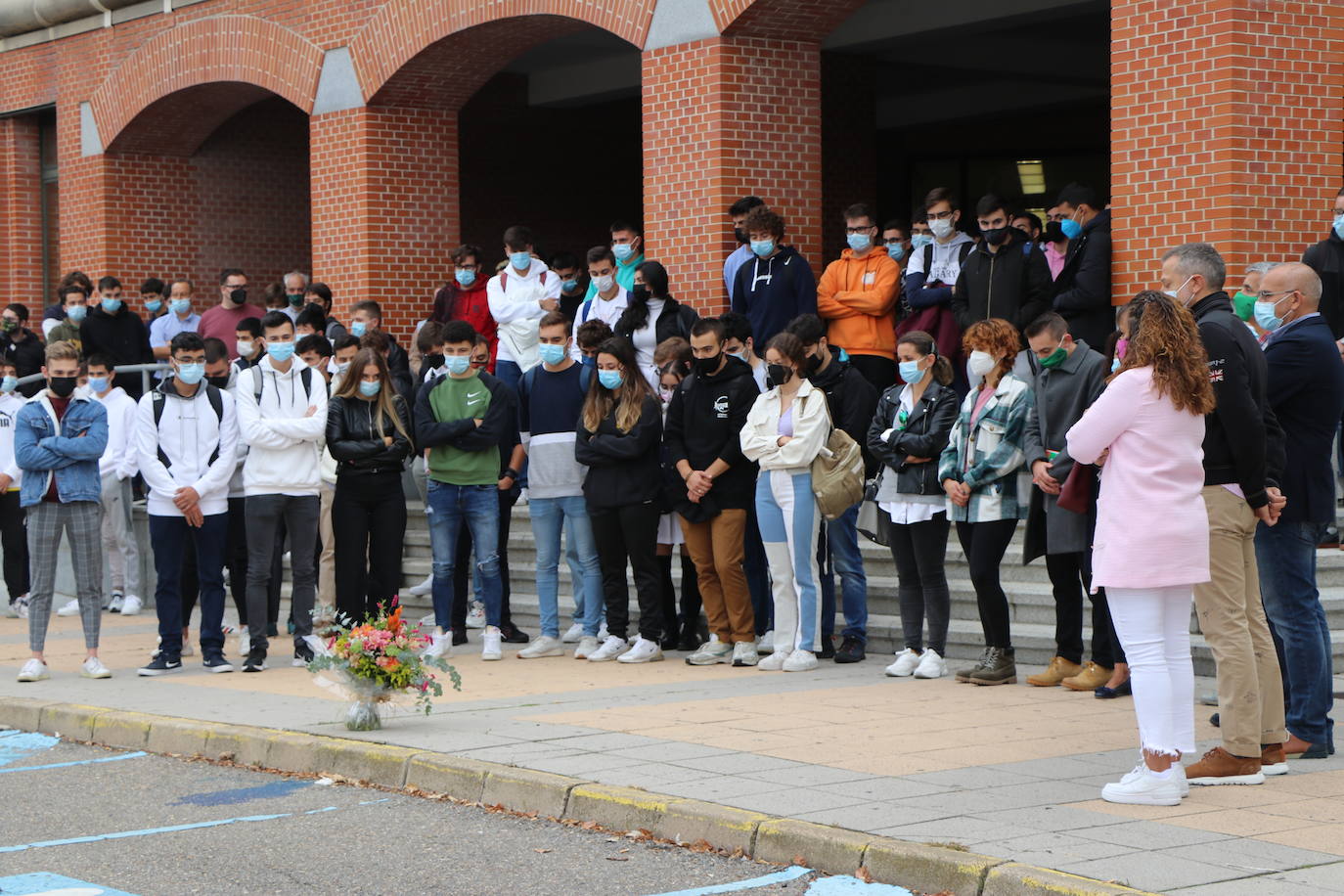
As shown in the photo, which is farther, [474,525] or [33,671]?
[474,525]

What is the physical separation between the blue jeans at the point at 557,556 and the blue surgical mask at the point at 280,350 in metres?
1.89

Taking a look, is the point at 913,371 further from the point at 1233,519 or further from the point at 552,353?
the point at 1233,519

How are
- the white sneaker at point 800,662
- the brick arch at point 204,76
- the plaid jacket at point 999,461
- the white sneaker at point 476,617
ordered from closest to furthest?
the plaid jacket at point 999,461
the white sneaker at point 800,662
the white sneaker at point 476,617
the brick arch at point 204,76

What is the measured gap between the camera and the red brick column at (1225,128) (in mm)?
11719

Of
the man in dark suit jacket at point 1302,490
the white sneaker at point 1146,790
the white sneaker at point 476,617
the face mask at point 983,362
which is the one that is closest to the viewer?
the white sneaker at point 1146,790

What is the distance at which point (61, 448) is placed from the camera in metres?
11.3

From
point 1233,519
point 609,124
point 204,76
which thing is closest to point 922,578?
point 1233,519

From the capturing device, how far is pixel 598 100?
23.1 meters

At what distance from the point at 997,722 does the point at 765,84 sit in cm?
790

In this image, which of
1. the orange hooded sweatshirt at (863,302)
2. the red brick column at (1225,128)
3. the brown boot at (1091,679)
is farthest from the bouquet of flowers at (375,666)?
the red brick column at (1225,128)

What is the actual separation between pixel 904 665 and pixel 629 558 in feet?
7.50

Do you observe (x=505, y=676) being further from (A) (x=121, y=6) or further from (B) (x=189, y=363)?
(A) (x=121, y=6)

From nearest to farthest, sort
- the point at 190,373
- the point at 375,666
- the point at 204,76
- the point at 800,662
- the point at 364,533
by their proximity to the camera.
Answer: the point at 375,666, the point at 800,662, the point at 190,373, the point at 364,533, the point at 204,76

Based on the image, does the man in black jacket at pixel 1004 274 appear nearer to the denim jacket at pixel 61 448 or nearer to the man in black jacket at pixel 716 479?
the man in black jacket at pixel 716 479
